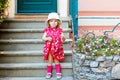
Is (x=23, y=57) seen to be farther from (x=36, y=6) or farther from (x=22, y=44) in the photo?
(x=36, y=6)

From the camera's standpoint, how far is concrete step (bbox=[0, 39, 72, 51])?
6598mm

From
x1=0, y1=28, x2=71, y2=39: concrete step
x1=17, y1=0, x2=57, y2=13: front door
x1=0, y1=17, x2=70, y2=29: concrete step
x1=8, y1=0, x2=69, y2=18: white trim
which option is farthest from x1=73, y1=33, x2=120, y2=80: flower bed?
x1=17, y1=0, x2=57, y2=13: front door

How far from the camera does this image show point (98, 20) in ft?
24.7

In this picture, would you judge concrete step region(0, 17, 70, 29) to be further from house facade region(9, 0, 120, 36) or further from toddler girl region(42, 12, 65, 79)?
toddler girl region(42, 12, 65, 79)

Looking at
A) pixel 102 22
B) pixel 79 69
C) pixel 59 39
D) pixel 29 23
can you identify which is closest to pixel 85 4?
pixel 102 22

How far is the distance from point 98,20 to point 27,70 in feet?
7.02

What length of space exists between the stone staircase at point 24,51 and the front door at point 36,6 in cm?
47

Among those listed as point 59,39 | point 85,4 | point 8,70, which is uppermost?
point 85,4

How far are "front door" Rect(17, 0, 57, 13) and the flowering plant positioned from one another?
6.40 ft

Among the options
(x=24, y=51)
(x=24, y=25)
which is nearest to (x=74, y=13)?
(x=24, y=25)

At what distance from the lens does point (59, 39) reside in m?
6.02

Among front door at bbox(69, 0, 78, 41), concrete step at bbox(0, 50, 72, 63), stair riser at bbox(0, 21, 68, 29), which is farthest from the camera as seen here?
front door at bbox(69, 0, 78, 41)

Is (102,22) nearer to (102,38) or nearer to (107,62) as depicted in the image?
(102,38)

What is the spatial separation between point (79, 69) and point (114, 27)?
2040 mm
